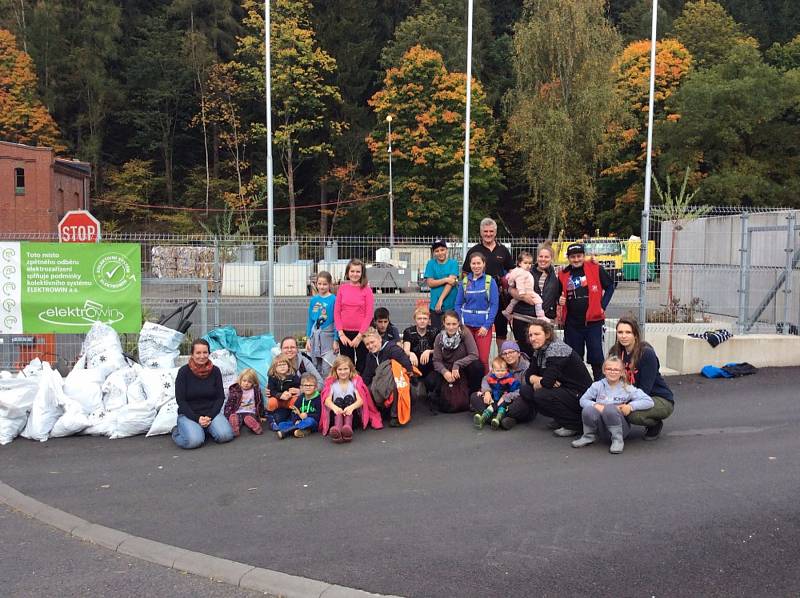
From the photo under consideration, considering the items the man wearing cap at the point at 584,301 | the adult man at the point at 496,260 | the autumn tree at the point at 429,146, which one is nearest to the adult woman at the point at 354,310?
the adult man at the point at 496,260

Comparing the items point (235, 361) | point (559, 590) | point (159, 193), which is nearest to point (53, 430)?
point (235, 361)

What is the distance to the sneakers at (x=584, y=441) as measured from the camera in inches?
273

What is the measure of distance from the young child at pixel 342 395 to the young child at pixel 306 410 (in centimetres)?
21

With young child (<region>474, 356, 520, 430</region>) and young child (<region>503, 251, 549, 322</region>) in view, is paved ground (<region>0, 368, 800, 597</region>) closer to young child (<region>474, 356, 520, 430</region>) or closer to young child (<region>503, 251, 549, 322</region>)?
young child (<region>474, 356, 520, 430</region>)

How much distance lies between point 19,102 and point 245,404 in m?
50.5

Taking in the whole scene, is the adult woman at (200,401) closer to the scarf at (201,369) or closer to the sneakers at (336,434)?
the scarf at (201,369)

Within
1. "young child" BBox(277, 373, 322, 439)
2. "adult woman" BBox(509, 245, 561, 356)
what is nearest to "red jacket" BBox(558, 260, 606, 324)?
"adult woman" BBox(509, 245, 561, 356)

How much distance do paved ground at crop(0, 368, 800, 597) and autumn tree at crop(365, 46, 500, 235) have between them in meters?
36.7

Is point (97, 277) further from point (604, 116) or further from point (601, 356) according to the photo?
point (604, 116)

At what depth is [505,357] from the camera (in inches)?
308

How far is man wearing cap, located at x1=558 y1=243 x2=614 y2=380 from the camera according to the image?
864 centimetres

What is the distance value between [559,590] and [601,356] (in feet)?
16.5

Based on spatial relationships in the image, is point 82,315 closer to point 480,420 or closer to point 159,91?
point 480,420

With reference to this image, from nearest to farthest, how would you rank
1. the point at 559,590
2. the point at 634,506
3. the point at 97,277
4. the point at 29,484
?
the point at 559,590 → the point at 634,506 → the point at 29,484 → the point at 97,277
